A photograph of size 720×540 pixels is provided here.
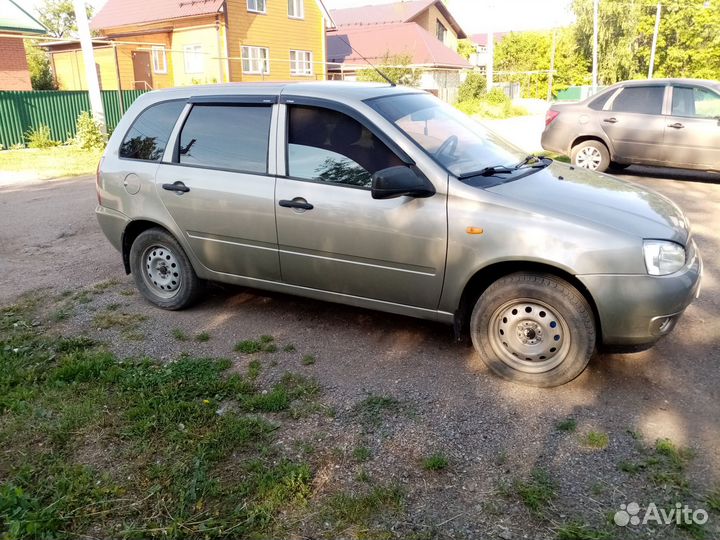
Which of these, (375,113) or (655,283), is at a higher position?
(375,113)

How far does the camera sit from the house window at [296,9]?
33.8m

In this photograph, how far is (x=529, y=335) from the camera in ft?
13.0

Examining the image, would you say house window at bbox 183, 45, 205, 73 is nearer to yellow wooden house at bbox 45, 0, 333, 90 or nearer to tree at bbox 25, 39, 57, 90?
yellow wooden house at bbox 45, 0, 333, 90

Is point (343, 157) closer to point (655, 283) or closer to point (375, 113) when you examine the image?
point (375, 113)

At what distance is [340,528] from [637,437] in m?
1.77

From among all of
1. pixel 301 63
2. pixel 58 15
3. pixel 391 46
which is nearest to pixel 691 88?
pixel 301 63

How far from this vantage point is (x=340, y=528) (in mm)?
2785

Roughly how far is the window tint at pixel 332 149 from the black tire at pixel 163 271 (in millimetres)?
1432

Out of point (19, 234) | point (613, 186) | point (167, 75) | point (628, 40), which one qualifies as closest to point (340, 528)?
point (613, 186)

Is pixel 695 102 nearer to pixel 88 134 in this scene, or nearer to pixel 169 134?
pixel 169 134

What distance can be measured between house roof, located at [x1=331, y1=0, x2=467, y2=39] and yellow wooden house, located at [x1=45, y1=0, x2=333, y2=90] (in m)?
12.4

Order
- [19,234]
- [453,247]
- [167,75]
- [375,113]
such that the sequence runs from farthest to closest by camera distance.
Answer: [167,75] < [19,234] < [375,113] < [453,247]

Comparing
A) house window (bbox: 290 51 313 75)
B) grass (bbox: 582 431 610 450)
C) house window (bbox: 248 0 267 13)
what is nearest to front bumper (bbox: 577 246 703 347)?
grass (bbox: 582 431 610 450)

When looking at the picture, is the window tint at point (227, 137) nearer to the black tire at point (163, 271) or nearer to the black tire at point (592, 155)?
the black tire at point (163, 271)
